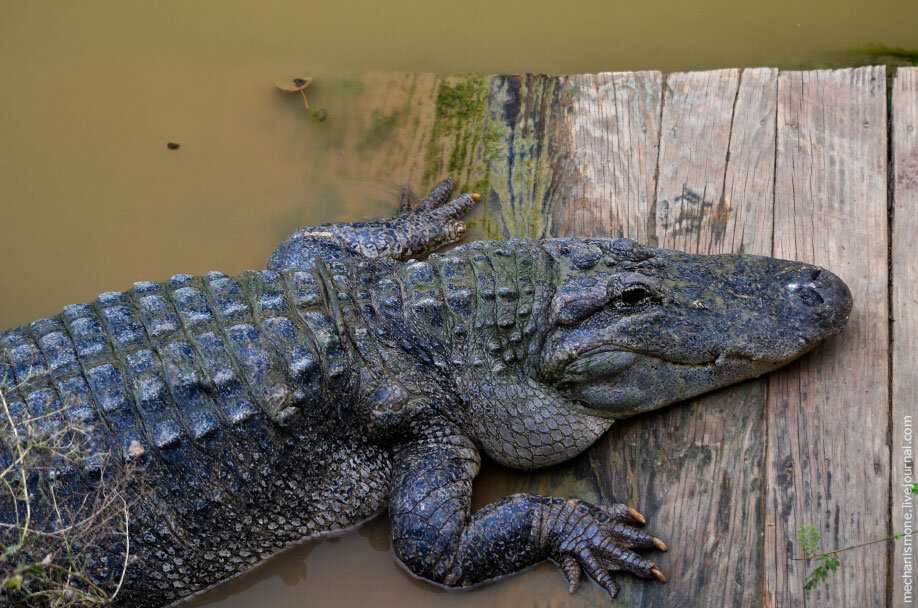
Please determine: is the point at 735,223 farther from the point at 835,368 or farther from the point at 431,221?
the point at 431,221

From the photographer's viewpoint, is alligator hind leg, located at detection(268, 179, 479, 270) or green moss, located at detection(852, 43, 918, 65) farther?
green moss, located at detection(852, 43, 918, 65)

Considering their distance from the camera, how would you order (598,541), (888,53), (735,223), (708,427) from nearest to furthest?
(598,541) < (708,427) < (735,223) < (888,53)

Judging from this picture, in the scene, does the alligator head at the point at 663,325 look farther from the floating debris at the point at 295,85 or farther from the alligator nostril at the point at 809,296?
the floating debris at the point at 295,85

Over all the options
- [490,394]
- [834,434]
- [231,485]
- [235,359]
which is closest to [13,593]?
[231,485]

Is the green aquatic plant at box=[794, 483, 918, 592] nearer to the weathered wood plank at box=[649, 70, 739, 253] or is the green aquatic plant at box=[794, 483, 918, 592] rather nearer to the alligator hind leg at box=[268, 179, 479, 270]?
the weathered wood plank at box=[649, 70, 739, 253]

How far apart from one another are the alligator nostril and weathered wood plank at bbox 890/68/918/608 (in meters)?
0.38

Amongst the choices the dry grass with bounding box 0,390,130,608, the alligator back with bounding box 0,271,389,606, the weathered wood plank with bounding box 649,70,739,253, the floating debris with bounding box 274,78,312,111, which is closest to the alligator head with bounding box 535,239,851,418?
the weathered wood plank with bounding box 649,70,739,253

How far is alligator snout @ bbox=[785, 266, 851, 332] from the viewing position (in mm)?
3881

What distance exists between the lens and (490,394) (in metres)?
3.92

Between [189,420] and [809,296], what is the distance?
97.2 inches

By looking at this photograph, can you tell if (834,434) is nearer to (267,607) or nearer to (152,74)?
(267,607)

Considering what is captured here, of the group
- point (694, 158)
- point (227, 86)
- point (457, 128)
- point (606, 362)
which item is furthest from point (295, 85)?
point (606, 362)

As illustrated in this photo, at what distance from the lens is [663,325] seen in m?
3.88

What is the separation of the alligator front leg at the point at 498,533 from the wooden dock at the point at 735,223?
14 cm
